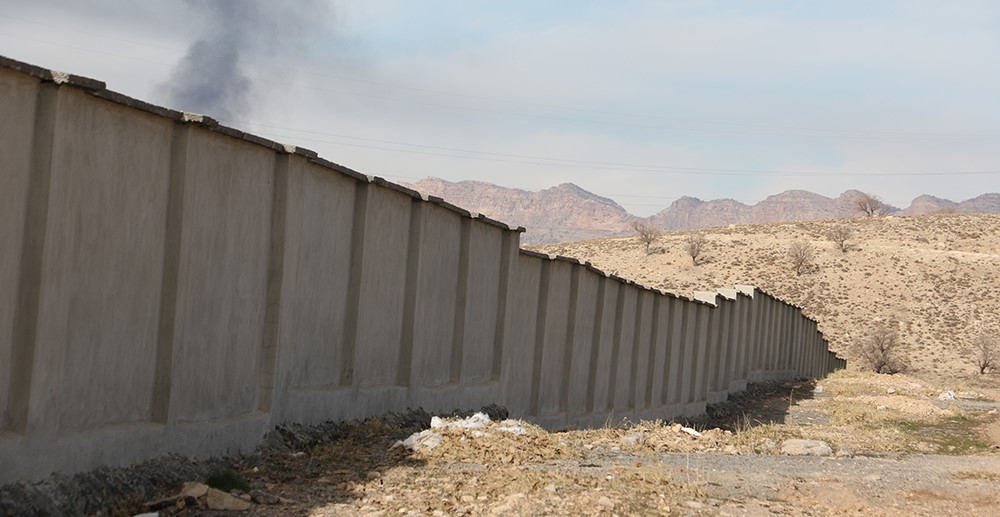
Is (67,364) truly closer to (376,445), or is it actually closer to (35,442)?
(35,442)

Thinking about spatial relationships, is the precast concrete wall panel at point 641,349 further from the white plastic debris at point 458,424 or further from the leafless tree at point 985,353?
the leafless tree at point 985,353

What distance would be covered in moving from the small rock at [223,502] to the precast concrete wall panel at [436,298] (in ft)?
16.5

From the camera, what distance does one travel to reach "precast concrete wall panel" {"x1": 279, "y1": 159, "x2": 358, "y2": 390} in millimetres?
9820

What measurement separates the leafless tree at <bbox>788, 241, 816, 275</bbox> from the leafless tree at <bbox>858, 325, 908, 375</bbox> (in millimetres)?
15048

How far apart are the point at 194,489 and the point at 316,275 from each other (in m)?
3.26

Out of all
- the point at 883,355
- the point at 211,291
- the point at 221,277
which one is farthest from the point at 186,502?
the point at 883,355

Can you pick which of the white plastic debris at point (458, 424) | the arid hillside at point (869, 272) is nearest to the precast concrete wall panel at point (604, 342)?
the white plastic debris at point (458, 424)

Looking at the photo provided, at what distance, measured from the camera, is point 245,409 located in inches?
365

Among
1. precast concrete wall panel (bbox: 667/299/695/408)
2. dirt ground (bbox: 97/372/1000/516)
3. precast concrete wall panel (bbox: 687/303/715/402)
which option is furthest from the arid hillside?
dirt ground (bbox: 97/372/1000/516)

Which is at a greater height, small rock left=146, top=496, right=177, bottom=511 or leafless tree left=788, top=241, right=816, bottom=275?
leafless tree left=788, top=241, right=816, bottom=275

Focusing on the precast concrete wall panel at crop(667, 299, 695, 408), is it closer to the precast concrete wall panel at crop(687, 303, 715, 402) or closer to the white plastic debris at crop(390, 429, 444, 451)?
the precast concrete wall panel at crop(687, 303, 715, 402)

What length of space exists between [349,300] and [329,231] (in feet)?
2.91

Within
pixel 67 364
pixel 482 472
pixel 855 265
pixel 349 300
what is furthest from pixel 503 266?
pixel 855 265

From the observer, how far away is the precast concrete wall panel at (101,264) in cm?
680
